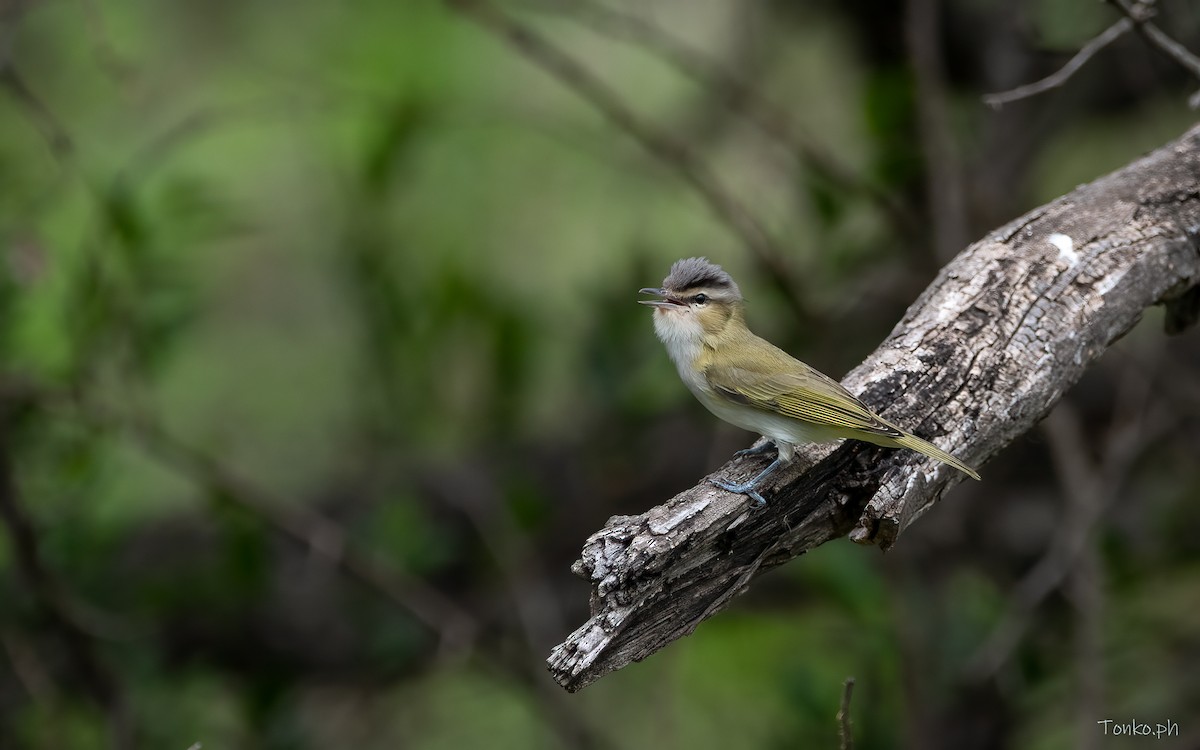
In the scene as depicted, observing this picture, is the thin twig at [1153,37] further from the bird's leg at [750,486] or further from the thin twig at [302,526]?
the thin twig at [302,526]

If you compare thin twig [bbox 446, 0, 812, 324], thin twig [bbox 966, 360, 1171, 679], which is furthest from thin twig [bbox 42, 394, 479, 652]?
thin twig [bbox 966, 360, 1171, 679]

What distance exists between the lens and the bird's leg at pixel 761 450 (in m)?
3.14

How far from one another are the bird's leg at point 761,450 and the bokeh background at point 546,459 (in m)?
1.56

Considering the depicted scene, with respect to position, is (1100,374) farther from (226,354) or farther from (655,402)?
(226,354)

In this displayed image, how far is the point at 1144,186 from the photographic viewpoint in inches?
131

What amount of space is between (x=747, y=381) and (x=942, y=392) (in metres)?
0.64

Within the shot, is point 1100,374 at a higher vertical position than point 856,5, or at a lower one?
lower

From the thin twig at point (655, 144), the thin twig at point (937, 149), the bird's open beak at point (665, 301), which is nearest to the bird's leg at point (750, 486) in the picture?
the bird's open beak at point (665, 301)

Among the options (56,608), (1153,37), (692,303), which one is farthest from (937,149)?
(56,608)

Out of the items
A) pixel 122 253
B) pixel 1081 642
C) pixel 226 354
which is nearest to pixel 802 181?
pixel 1081 642

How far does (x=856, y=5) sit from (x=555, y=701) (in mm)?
4179

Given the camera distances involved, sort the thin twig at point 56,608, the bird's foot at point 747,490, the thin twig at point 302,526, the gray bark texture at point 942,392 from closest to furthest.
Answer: the gray bark texture at point 942,392, the bird's foot at point 747,490, the thin twig at point 56,608, the thin twig at point 302,526

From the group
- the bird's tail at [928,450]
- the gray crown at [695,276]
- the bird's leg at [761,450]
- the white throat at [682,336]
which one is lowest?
the bird's tail at [928,450]

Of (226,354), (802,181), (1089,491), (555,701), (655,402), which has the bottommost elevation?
(1089,491)
